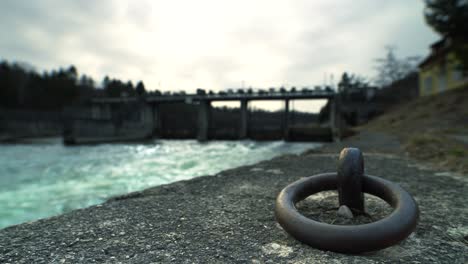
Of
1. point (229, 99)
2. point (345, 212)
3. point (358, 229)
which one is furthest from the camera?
point (229, 99)

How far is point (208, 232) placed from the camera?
6.96 ft

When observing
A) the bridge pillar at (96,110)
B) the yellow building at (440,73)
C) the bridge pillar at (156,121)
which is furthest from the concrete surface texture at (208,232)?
the bridge pillar at (96,110)

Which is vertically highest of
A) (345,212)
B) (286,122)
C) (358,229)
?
(286,122)

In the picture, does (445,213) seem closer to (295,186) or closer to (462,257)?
(462,257)

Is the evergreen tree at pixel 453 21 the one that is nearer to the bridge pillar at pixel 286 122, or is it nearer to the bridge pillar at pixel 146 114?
the bridge pillar at pixel 286 122

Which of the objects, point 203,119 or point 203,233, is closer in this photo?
point 203,233

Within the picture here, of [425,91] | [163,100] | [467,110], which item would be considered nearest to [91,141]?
[163,100]

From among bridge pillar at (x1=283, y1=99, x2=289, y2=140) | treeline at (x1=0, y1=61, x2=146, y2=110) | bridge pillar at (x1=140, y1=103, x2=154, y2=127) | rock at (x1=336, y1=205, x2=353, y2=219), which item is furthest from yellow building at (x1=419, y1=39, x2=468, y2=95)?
treeline at (x1=0, y1=61, x2=146, y2=110)

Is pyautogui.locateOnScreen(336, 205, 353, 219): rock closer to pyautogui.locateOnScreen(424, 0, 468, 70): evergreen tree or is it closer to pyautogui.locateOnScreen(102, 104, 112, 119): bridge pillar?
pyautogui.locateOnScreen(424, 0, 468, 70): evergreen tree

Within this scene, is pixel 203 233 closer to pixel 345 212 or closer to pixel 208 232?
pixel 208 232

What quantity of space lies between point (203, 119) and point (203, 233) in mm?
30931

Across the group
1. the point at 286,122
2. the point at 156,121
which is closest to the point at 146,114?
the point at 156,121

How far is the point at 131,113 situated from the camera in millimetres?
40094

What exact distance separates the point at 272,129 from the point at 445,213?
2884cm
